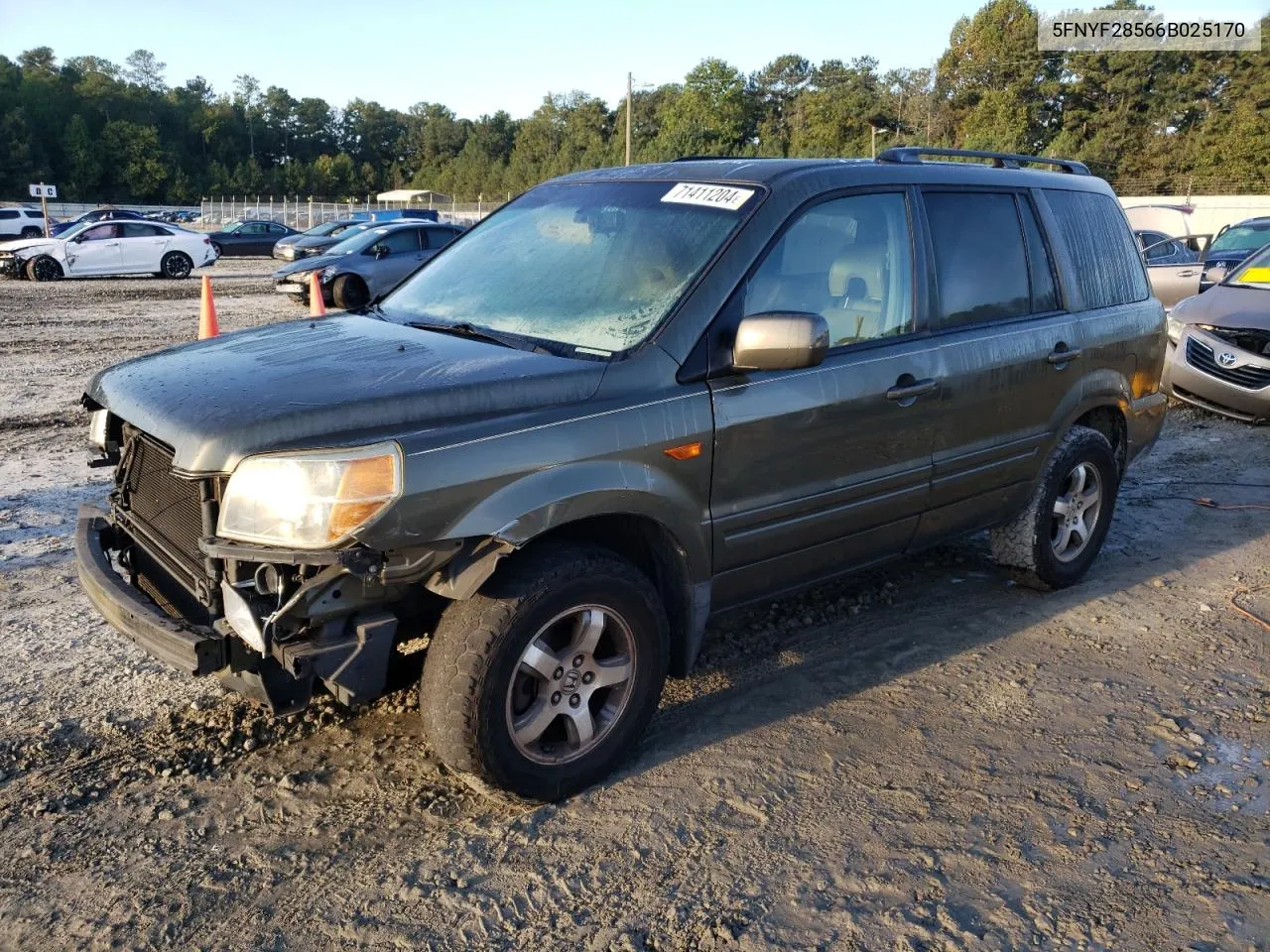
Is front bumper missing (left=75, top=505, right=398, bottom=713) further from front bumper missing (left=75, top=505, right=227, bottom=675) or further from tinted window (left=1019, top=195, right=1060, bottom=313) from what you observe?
tinted window (left=1019, top=195, right=1060, bottom=313)

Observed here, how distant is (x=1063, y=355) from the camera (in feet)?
15.2

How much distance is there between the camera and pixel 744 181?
146 inches

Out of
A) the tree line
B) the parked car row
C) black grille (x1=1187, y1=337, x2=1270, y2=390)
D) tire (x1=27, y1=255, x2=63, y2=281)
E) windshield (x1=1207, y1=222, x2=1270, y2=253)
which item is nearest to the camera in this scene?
black grille (x1=1187, y1=337, x2=1270, y2=390)

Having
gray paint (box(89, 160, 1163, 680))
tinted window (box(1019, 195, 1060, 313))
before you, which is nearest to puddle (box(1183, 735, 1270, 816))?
gray paint (box(89, 160, 1163, 680))

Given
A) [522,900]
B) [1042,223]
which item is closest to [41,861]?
[522,900]

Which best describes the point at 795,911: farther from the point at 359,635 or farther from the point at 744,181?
the point at 744,181

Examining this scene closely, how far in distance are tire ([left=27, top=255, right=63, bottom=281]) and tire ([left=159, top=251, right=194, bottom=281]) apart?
2.12m

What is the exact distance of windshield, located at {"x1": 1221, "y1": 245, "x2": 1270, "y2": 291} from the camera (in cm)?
938

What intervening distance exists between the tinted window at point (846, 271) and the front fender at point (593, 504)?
0.73 meters

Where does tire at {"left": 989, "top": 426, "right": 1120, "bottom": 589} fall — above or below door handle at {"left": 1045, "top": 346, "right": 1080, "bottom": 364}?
below

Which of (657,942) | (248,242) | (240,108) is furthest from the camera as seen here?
(240,108)

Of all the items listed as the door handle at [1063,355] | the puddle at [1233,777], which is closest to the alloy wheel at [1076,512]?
the door handle at [1063,355]

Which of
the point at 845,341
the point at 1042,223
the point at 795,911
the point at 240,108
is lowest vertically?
the point at 795,911

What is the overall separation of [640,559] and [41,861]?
6.28 ft
